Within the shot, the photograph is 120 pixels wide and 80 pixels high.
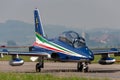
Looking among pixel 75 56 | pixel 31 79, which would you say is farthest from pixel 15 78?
pixel 75 56

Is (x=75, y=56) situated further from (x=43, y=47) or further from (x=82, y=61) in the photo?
(x=43, y=47)

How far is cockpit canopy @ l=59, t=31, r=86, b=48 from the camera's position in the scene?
98.3ft

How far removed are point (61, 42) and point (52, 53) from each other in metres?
1.18

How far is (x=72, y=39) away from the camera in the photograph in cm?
3059

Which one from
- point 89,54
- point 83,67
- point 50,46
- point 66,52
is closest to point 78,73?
A: point 89,54

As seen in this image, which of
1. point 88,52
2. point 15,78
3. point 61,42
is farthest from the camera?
point 61,42

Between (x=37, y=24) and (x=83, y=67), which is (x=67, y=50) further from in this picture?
(x=37, y=24)

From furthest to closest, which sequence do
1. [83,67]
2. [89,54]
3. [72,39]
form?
1. [72,39]
2. [83,67]
3. [89,54]

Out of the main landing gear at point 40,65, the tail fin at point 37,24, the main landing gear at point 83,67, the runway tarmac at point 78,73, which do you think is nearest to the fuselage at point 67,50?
the main landing gear at point 40,65

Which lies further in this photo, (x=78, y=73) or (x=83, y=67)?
(x=83, y=67)

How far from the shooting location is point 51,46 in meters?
30.9

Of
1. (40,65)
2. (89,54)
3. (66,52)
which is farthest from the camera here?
(40,65)

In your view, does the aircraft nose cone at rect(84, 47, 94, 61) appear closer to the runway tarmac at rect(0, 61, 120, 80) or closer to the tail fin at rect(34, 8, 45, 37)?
the runway tarmac at rect(0, 61, 120, 80)

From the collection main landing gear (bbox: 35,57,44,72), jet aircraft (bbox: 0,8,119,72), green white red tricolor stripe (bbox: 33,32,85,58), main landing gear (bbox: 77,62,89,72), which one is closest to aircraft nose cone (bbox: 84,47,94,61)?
jet aircraft (bbox: 0,8,119,72)
